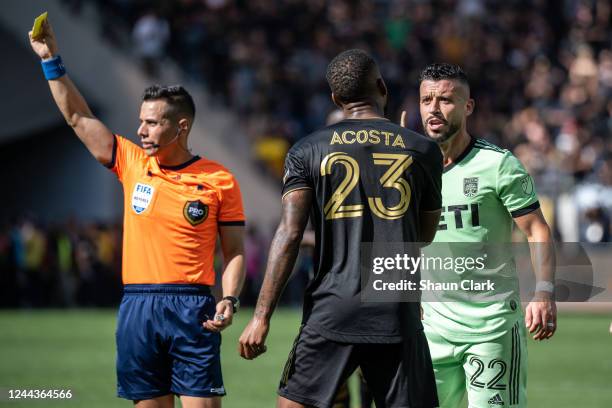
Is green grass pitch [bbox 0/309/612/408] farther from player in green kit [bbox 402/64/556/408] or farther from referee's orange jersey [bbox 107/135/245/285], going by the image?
referee's orange jersey [bbox 107/135/245/285]

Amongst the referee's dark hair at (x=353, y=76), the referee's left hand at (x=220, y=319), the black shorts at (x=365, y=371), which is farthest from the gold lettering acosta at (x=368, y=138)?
the referee's left hand at (x=220, y=319)

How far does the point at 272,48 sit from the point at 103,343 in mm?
12777

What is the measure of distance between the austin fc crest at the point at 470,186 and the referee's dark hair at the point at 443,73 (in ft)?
2.12

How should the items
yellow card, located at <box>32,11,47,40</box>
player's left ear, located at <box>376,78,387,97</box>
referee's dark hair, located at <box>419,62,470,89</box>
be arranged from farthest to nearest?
1. referee's dark hair, located at <box>419,62,470,89</box>
2. yellow card, located at <box>32,11,47,40</box>
3. player's left ear, located at <box>376,78,387,97</box>

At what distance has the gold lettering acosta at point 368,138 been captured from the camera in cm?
573

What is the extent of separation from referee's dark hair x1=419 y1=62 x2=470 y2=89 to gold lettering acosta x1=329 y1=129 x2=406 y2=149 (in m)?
1.64

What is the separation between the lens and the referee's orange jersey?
6.94 m

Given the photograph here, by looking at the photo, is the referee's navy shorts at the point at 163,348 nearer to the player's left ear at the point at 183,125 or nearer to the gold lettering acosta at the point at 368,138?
the player's left ear at the point at 183,125

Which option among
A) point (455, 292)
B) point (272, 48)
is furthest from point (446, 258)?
point (272, 48)

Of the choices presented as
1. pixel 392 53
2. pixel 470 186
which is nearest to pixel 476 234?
pixel 470 186

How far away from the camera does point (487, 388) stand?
22.8ft

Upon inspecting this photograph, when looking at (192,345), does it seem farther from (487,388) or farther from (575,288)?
(575,288)

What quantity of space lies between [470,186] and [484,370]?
3.70ft

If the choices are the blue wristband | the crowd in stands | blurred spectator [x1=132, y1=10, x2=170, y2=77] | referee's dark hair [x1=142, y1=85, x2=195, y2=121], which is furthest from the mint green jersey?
blurred spectator [x1=132, y1=10, x2=170, y2=77]
